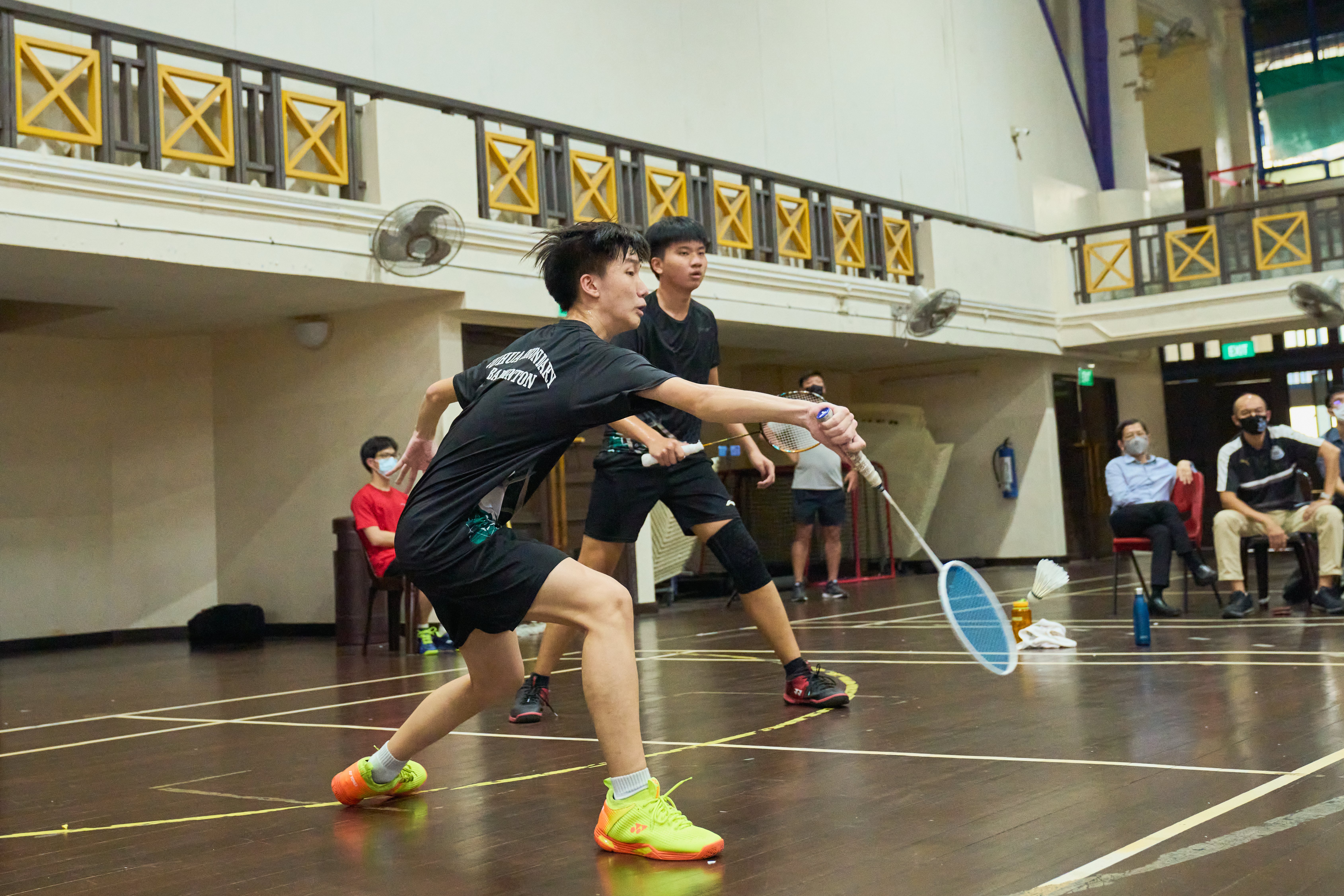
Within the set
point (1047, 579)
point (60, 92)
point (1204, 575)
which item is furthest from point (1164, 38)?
point (60, 92)

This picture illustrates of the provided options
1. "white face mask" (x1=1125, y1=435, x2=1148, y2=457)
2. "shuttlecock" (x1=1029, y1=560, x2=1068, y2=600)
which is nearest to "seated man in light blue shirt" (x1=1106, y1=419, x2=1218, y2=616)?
"white face mask" (x1=1125, y1=435, x2=1148, y2=457)

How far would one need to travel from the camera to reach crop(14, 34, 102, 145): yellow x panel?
301 inches

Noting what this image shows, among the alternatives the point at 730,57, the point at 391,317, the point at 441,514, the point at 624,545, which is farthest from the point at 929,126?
the point at 441,514

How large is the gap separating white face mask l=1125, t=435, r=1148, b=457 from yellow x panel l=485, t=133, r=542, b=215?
494 centimetres

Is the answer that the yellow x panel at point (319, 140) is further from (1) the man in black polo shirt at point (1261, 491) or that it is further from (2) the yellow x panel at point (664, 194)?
(1) the man in black polo shirt at point (1261, 491)

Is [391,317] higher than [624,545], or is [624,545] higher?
[391,317]

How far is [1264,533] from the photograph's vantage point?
26.7 feet

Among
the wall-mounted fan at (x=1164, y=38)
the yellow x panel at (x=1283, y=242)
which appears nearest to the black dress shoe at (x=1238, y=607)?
the yellow x panel at (x=1283, y=242)

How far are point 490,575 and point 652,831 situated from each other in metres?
0.68

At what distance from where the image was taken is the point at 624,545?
16.1ft

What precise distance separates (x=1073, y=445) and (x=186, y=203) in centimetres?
1310

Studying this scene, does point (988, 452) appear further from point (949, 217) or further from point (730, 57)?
point (730, 57)

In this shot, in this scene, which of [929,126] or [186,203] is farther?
[929,126]

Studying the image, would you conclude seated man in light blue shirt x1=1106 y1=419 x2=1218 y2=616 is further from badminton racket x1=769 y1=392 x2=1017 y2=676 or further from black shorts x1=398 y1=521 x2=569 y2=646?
black shorts x1=398 y1=521 x2=569 y2=646
